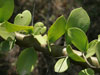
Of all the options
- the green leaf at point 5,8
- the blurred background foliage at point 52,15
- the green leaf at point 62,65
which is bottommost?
the blurred background foliage at point 52,15

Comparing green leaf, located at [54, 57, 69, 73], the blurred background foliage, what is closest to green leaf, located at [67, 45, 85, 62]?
green leaf, located at [54, 57, 69, 73]

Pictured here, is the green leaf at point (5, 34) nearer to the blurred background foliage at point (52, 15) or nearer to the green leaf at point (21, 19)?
the green leaf at point (21, 19)

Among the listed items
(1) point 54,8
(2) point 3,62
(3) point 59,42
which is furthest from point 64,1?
(2) point 3,62

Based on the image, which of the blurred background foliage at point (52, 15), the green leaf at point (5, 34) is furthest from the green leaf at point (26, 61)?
the blurred background foliage at point (52, 15)

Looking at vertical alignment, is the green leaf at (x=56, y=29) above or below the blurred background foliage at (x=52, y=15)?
above

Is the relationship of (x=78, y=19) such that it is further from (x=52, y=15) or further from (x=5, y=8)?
(x=52, y=15)
